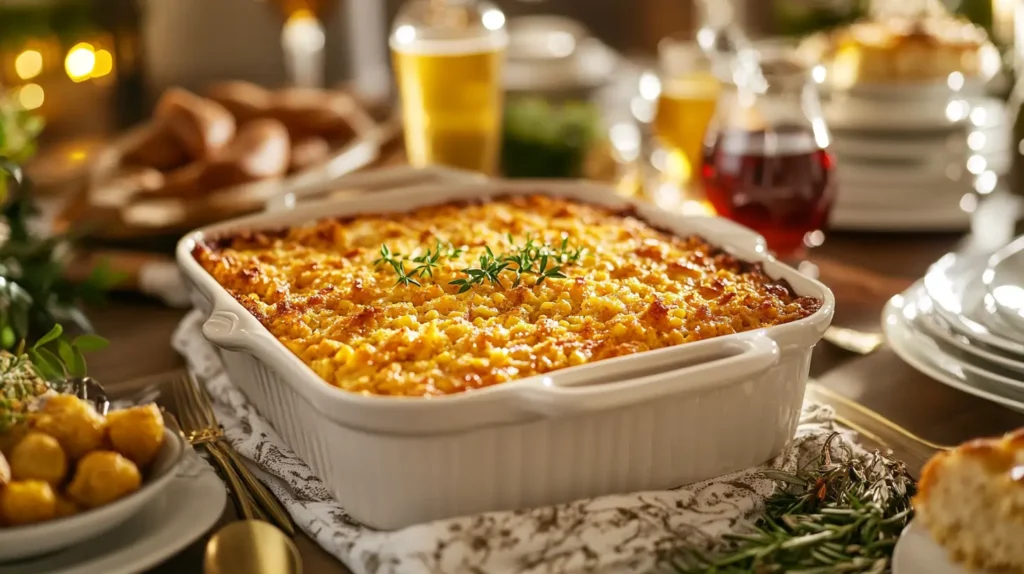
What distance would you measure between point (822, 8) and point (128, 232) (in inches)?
66.7

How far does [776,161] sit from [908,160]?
1.40 feet

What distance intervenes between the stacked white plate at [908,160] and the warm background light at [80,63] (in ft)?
7.57

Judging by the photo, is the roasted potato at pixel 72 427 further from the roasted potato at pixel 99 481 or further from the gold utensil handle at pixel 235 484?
the gold utensil handle at pixel 235 484

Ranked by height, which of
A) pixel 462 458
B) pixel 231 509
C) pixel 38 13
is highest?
pixel 38 13

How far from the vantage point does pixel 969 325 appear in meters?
1.31

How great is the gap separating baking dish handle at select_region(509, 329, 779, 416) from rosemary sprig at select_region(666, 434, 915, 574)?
153 mm

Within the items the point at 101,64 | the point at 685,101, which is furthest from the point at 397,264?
the point at 101,64

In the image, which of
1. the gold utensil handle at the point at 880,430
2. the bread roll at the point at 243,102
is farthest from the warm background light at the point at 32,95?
the gold utensil handle at the point at 880,430

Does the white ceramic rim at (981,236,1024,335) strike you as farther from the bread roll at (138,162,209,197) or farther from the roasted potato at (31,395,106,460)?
the bread roll at (138,162,209,197)

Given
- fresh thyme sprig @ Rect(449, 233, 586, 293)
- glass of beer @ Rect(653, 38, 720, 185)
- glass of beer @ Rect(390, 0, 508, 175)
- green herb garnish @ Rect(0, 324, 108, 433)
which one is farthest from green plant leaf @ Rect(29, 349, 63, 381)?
glass of beer @ Rect(653, 38, 720, 185)

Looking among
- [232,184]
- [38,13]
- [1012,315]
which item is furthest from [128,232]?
[38,13]

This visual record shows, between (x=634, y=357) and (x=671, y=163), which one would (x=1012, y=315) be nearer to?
(x=634, y=357)

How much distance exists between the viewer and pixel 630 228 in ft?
5.07

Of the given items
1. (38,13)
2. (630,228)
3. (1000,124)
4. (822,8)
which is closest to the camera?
(630,228)
